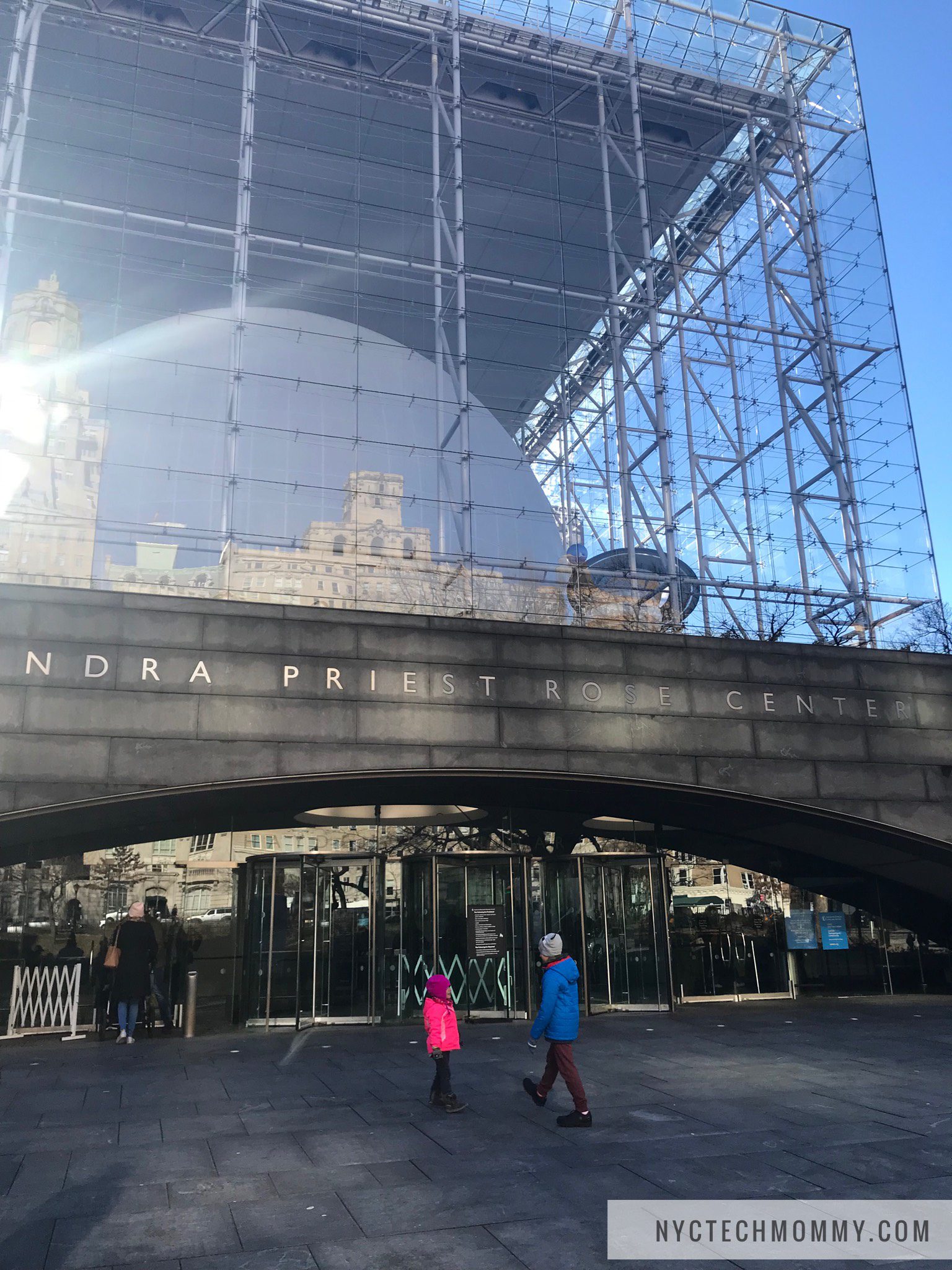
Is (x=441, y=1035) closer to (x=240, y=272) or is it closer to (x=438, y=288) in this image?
(x=240, y=272)

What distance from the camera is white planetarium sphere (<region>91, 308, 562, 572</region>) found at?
91.8ft

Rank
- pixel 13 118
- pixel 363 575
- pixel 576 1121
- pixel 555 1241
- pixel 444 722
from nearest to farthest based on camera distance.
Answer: pixel 555 1241 → pixel 576 1121 → pixel 444 722 → pixel 363 575 → pixel 13 118

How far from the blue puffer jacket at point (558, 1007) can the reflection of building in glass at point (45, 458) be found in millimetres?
15346

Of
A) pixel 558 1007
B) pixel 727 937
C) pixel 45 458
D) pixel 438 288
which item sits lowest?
pixel 558 1007

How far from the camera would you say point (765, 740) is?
17.2m

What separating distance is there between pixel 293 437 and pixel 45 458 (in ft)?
28.6

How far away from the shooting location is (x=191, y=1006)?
1581cm

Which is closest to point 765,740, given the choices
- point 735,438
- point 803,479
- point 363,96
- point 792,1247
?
point 792,1247

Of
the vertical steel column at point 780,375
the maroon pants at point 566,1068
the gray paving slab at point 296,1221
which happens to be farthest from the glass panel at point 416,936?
the vertical steel column at point 780,375

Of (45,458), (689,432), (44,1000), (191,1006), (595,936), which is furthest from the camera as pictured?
(689,432)

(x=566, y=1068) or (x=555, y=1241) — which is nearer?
(x=555, y=1241)

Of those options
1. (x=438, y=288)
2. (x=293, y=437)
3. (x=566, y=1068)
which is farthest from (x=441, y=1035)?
(x=293, y=437)

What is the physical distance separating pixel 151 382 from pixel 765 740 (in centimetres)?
2362

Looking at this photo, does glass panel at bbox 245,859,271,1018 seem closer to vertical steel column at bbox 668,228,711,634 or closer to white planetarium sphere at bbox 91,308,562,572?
white planetarium sphere at bbox 91,308,562,572
